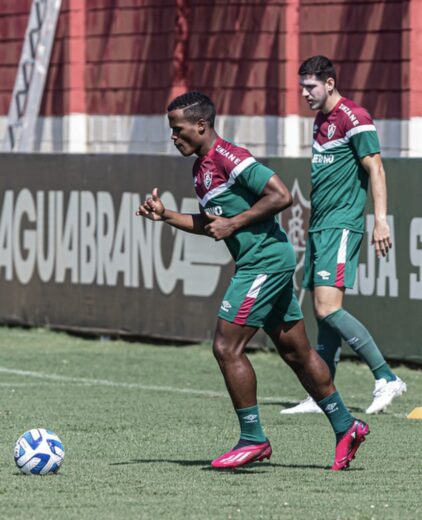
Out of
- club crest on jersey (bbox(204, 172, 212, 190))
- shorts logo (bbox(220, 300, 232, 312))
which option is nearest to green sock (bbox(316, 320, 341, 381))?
shorts logo (bbox(220, 300, 232, 312))

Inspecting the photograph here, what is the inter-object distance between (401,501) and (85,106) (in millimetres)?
16346

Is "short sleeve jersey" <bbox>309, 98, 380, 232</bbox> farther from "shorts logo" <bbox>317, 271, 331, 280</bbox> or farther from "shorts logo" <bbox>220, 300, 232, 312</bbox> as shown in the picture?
"shorts logo" <bbox>220, 300, 232, 312</bbox>

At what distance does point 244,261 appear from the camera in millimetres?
8469

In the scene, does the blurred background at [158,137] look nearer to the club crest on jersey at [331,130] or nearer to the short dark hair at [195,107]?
the club crest on jersey at [331,130]

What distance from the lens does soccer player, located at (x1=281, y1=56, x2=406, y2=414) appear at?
10.5 meters

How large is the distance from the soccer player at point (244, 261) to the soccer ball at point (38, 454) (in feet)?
2.60

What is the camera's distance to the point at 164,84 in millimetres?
21906

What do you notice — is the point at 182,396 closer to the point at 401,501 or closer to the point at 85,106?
the point at 401,501

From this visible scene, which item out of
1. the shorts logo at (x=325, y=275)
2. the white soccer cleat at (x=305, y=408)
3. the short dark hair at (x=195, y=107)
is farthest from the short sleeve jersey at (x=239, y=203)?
the white soccer cleat at (x=305, y=408)

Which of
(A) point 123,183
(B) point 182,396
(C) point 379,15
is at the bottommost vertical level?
(B) point 182,396

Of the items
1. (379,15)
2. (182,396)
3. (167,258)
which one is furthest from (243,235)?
(379,15)

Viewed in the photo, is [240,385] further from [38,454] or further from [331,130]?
[331,130]

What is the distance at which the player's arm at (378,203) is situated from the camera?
1010 cm

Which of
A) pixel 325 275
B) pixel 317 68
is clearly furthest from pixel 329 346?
pixel 317 68
